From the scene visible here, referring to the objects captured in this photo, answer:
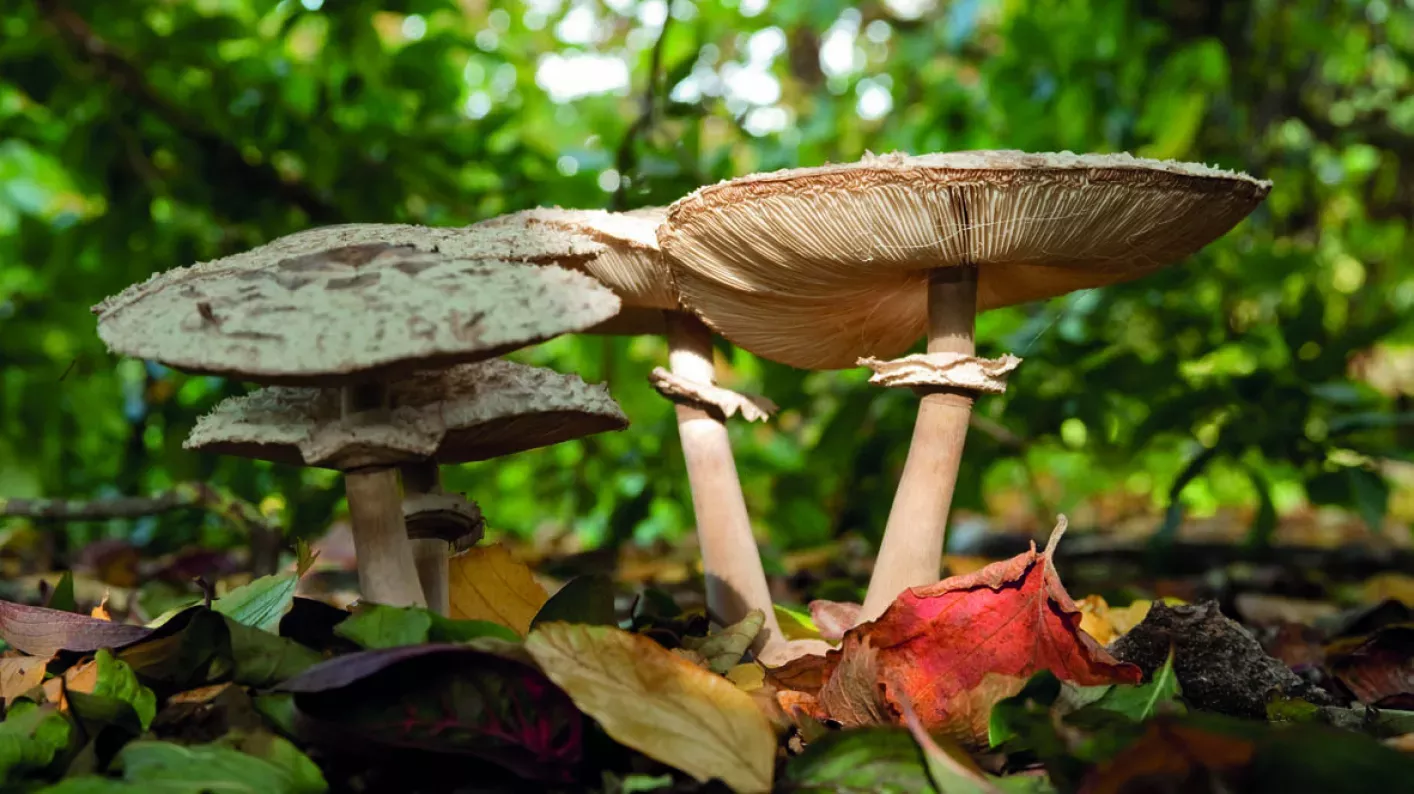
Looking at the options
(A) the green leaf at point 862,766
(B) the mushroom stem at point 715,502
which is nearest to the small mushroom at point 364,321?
(A) the green leaf at point 862,766

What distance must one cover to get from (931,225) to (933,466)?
0.61m

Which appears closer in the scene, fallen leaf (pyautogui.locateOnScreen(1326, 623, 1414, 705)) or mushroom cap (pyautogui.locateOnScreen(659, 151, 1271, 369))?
mushroom cap (pyautogui.locateOnScreen(659, 151, 1271, 369))

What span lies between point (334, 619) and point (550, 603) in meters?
0.41

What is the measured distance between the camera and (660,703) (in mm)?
1688

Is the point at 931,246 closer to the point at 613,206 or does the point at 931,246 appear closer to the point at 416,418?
the point at 416,418

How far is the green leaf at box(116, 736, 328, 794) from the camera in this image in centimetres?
150

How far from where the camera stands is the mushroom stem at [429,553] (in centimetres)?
221

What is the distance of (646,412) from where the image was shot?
5832 millimetres

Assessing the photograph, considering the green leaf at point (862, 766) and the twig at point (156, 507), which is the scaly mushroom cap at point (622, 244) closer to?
the green leaf at point (862, 766)

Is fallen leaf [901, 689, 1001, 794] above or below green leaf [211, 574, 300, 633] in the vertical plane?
below

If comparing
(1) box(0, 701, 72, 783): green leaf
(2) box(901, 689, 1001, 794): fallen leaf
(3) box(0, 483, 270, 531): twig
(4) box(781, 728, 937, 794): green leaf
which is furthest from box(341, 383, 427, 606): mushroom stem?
Result: (3) box(0, 483, 270, 531): twig

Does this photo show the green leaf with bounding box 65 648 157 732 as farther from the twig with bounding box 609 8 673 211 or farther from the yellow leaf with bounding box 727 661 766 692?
the twig with bounding box 609 8 673 211

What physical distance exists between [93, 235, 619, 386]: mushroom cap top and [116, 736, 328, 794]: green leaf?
55 cm

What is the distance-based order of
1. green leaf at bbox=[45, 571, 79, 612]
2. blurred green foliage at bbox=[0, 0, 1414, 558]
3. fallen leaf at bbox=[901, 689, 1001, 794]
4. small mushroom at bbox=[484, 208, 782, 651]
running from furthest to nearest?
blurred green foliage at bbox=[0, 0, 1414, 558] < small mushroom at bbox=[484, 208, 782, 651] < green leaf at bbox=[45, 571, 79, 612] < fallen leaf at bbox=[901, 689, 1001, 794]
